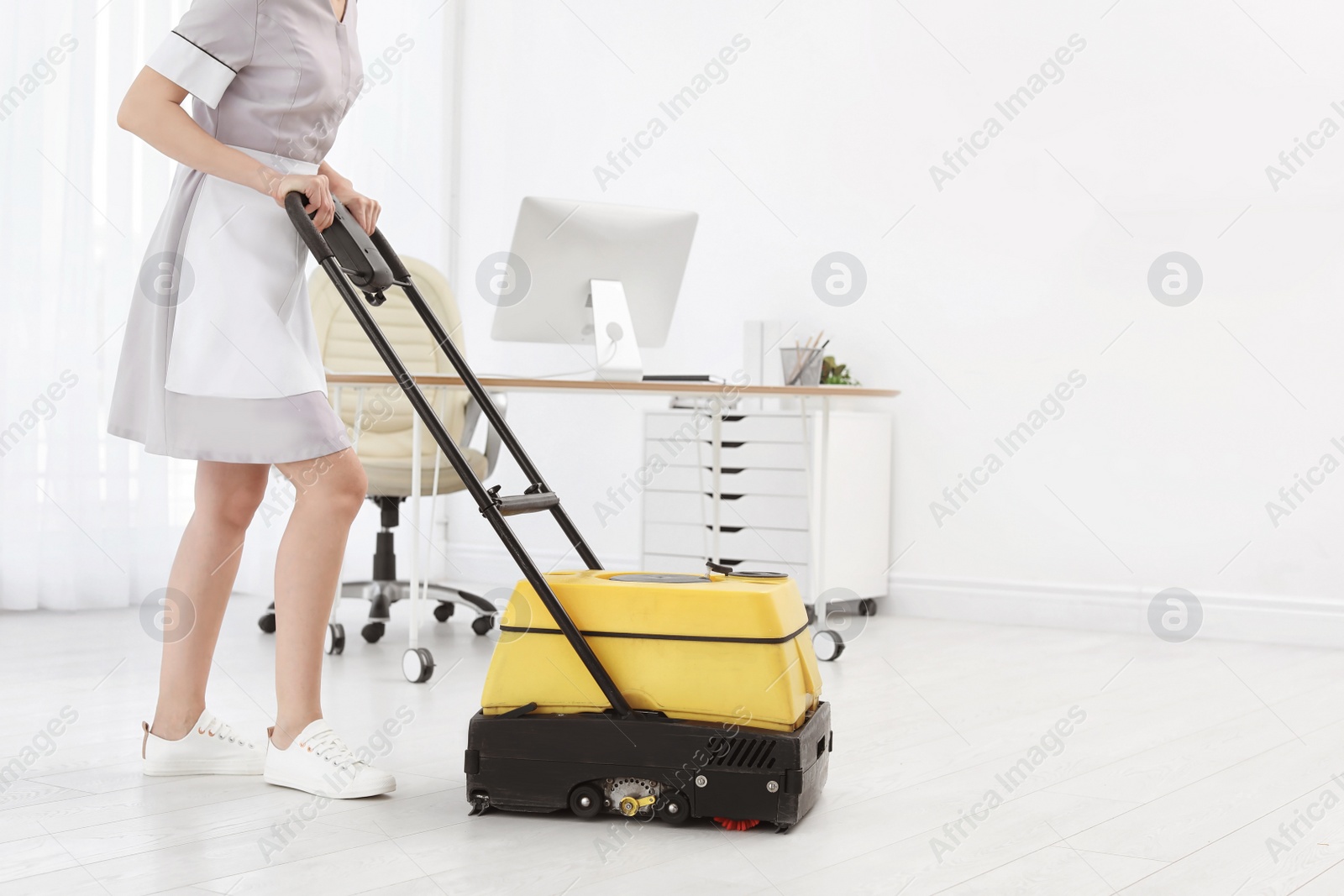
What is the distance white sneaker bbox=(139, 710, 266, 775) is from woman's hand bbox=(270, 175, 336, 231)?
769mm

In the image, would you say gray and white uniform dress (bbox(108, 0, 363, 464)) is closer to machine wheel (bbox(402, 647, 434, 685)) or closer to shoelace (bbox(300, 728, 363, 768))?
shoelace (bbox(300, 728, 363, 768))

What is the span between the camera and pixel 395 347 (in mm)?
3688

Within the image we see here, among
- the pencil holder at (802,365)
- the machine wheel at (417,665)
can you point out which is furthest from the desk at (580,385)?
the machine wheel at (417,665)

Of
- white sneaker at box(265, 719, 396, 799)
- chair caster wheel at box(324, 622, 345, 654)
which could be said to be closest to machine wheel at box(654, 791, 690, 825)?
white sneaker at box(265, 719, 396, 799)

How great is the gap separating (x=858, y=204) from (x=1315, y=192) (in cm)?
132

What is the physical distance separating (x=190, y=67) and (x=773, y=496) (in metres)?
2.40

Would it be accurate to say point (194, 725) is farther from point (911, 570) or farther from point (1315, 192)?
point (1315, 192)

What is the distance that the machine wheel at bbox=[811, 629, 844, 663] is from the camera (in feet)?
9.70

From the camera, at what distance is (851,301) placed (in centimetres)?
412

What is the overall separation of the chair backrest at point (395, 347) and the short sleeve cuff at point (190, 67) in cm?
188

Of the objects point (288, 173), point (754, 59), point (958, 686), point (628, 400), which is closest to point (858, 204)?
point (754, 59)

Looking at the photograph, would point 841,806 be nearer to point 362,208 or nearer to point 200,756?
point 200,756

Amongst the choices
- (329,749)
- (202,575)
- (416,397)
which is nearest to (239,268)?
(416,397)

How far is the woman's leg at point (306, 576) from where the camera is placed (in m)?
1.71
